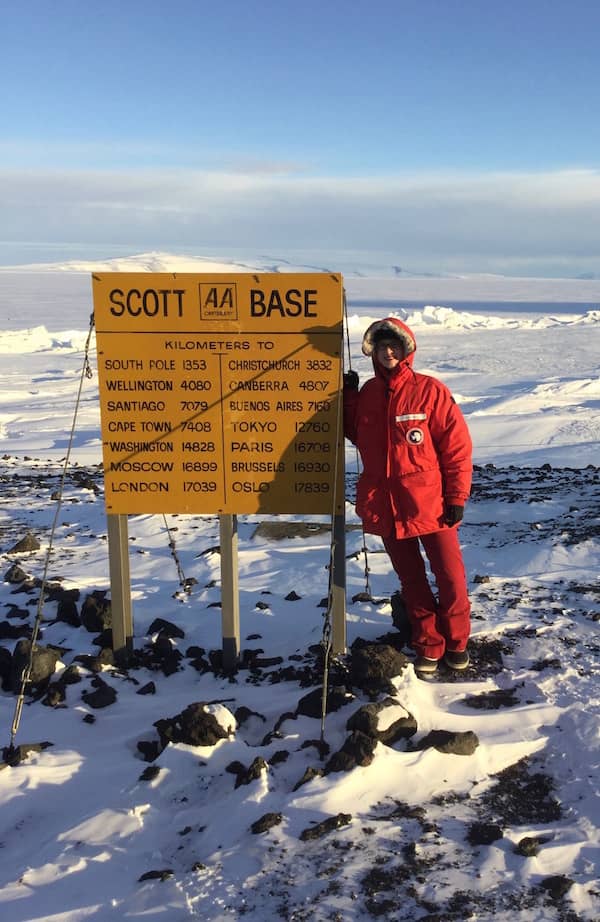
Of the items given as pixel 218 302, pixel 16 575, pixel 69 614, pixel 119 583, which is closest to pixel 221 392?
pixel 218 302

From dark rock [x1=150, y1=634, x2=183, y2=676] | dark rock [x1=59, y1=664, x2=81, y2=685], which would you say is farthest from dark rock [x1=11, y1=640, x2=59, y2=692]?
dark rock [x1=150, y1=634, x2=183, y2=676]

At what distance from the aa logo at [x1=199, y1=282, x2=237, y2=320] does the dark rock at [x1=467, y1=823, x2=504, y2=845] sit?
245cm

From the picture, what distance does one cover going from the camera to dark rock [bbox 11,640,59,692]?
3.95 metres

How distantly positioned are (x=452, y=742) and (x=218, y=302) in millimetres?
2262

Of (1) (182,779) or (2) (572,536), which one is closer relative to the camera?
(1) (182,779)

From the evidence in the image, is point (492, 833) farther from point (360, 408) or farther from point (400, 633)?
point (360, 408)

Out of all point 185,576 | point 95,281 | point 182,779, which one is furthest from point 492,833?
point 185,576

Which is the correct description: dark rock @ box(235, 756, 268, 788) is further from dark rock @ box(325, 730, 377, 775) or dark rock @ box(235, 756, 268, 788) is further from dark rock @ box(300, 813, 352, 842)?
dark rock @ box(300, 813, 352, 842)

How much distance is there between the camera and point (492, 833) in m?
2.61

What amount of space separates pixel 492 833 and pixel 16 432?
14785mm

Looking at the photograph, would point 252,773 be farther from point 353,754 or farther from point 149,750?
point 149,750

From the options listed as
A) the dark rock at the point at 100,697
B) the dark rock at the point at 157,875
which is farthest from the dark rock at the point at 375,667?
the dark rock at the point at 157,875

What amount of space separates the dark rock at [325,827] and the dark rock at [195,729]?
706 mm

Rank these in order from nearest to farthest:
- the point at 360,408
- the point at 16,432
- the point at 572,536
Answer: the point at 360,408 < the point at 572,536 < the point at 16,432
